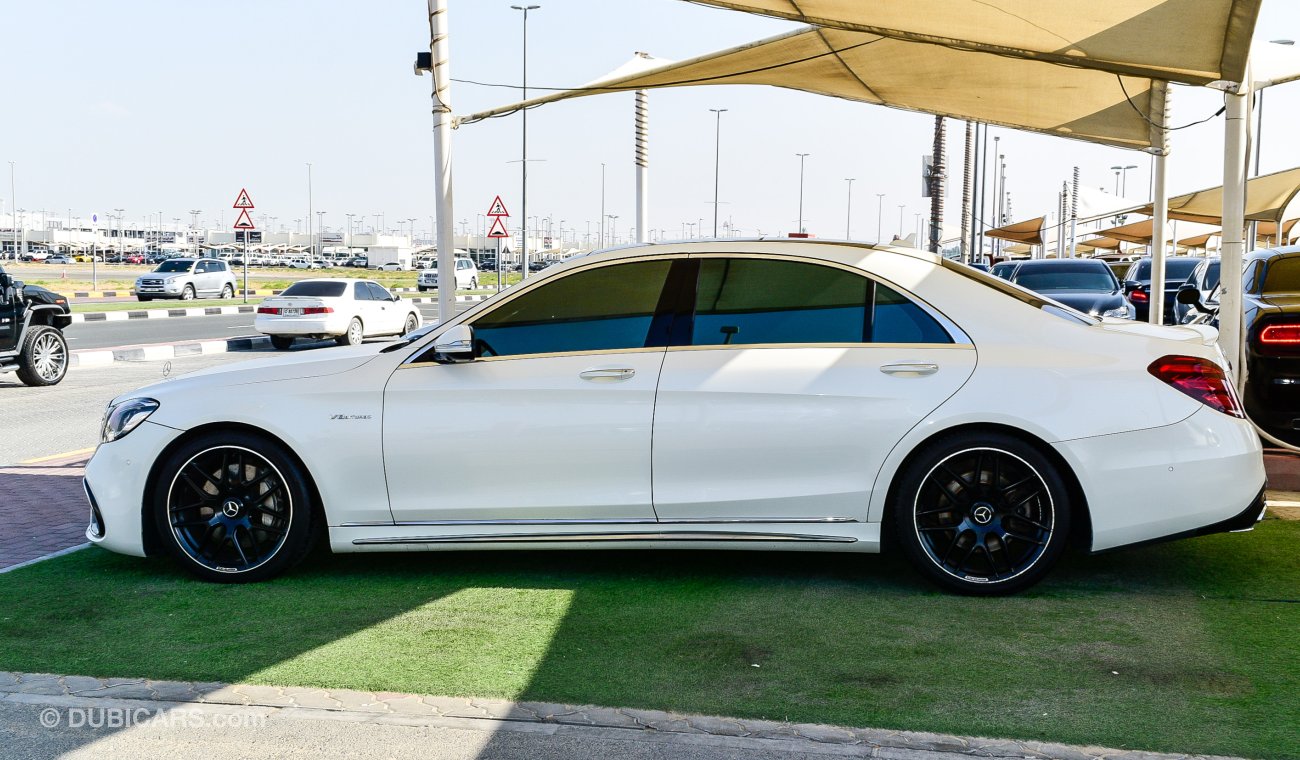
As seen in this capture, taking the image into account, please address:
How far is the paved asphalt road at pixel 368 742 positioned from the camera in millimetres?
3482

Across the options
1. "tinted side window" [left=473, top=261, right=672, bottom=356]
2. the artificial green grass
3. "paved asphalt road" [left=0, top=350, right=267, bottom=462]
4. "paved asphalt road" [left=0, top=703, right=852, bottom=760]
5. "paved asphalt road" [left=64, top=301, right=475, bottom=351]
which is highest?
"tinted side window" [left=473, top=261, right=672, bottom=356]

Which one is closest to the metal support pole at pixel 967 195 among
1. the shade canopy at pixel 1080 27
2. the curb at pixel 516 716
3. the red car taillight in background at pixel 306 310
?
the red car taillight in background at pixel 306 310

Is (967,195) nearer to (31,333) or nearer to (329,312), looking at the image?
(329,312)

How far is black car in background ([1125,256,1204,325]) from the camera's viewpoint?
19.8 meters

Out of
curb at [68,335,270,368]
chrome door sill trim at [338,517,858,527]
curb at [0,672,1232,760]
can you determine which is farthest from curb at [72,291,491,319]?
curb at [0,672,1232,760]

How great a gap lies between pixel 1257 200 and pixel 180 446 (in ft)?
89.3

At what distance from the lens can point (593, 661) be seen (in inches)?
169

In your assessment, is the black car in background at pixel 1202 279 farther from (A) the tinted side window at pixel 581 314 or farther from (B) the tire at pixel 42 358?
(B) the tire at pixel 42 358

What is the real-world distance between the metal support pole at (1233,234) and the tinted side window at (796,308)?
3.56 meters

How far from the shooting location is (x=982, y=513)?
5.00 meters

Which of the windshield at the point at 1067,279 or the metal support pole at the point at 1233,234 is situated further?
the windshield at the point at 1067,279

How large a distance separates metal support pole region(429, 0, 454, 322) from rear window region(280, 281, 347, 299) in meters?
13.5

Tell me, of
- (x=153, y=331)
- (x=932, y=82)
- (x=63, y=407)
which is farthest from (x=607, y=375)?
(x=153, y=331)

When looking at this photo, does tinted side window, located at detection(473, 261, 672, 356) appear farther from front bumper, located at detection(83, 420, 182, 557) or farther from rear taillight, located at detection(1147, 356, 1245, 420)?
rear taillight, located at detection(1147, 356, 1245, 420)
